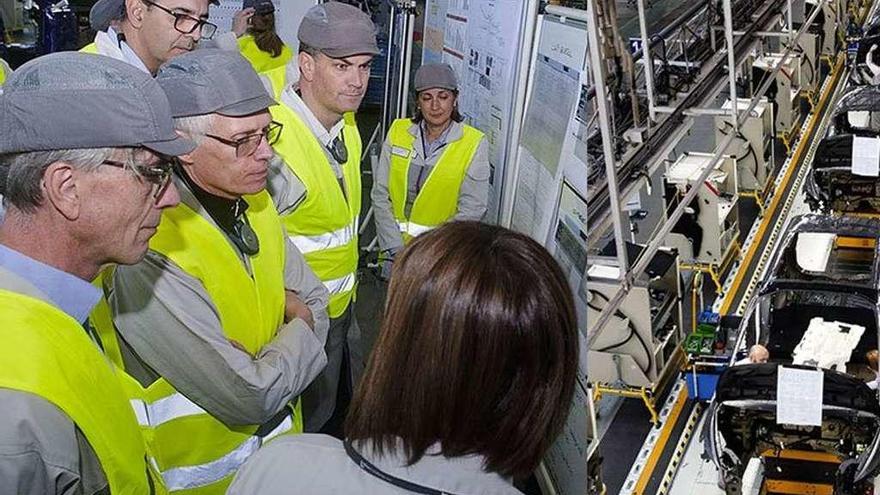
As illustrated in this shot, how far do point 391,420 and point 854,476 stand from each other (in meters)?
5.15

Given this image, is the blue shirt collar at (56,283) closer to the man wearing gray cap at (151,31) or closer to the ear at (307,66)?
the man wearing gray cap at (151,31)

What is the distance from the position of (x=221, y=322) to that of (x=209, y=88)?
0.65 metres

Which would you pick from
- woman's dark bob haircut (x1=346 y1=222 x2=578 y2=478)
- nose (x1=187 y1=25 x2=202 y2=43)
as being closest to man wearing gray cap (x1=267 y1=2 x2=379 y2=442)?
nose (x1=187 y1=25 x2=202 y2=43)

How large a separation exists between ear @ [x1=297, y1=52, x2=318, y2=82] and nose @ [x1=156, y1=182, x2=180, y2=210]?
5.20ft

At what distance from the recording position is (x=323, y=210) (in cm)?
375

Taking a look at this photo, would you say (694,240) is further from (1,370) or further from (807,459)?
(1,370)

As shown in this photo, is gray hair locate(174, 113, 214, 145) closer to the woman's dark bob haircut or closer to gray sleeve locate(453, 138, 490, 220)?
the woman's dark bob haircut

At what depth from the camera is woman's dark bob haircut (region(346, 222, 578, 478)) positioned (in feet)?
5.20

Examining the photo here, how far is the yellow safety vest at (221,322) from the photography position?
8.45 ft

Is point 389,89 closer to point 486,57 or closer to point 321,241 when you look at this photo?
point 486,57

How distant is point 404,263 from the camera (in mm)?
1679

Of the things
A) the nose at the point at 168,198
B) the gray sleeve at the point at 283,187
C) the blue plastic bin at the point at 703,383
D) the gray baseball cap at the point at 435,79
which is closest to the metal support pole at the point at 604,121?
the gray baseball cap at the point at 435,79

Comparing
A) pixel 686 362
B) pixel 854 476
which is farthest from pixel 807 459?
pixel 686 362

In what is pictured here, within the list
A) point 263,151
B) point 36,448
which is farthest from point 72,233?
point 263,151
